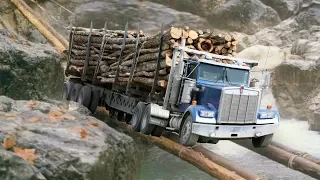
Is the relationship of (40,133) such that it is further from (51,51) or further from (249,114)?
(249,114)

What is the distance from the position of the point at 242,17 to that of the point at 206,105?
2384 centimetres

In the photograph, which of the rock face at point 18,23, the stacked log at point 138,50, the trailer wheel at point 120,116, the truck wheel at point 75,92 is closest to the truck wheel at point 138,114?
the stacked log at point 138,50

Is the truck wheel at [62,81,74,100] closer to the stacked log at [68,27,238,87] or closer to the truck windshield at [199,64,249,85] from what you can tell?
the stacked log at [68,27,238,87]

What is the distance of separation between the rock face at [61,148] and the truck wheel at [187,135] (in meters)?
3.21

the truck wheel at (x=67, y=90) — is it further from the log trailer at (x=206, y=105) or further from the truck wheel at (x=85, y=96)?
the log trailer at (x=206, y=105)

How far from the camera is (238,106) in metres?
7.73

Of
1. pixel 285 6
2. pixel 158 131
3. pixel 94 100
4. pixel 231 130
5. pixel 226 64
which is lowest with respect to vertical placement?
pixel 158 131

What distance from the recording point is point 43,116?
4418 millimetres

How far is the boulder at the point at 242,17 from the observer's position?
30.0 m

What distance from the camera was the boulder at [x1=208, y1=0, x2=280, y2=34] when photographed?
30.0 metres

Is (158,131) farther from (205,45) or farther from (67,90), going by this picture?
(67,90)

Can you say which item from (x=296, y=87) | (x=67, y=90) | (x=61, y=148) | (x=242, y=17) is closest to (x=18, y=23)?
(x=67, y=90)

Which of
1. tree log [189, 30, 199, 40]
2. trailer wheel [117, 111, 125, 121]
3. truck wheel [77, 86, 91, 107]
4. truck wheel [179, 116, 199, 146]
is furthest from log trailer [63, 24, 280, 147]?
truck wheel [77, 86, 91, 107]

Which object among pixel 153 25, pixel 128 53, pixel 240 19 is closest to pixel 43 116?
pixel 128 53
